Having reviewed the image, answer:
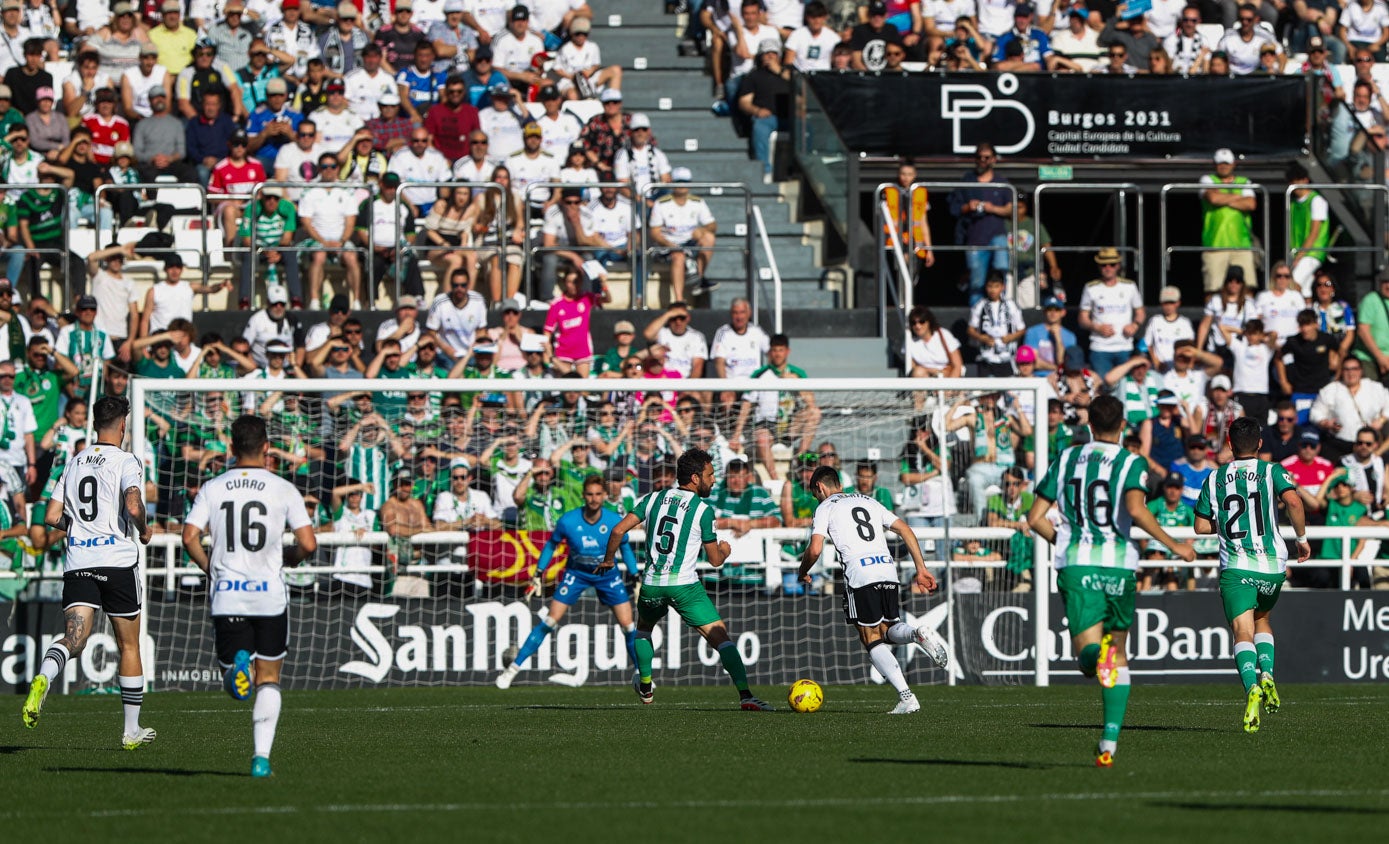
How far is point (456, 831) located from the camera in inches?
340

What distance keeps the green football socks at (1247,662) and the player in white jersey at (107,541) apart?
6.89 m

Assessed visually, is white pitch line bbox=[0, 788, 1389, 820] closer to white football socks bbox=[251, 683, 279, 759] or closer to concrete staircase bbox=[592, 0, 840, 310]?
white football socks bbox=[251, 683, 279, 759]

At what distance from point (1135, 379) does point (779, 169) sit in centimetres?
529

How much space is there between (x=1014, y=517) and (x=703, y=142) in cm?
727

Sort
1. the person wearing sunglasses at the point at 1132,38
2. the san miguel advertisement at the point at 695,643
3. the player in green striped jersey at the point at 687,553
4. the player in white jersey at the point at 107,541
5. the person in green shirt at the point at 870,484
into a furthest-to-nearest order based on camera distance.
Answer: the person wearing sunglasses at the point at 1132,38
the san miguel advertisement at the point at 695,643
the person in green shirt at the point at 870,484
the player in green striped jersey at the point at 687,553
the player in white jersey at the point at 107,541

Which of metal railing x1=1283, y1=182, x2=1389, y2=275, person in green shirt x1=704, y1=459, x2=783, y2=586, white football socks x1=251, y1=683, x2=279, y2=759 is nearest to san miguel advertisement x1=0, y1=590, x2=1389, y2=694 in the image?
person in green shirt x1=704, y1=459, x2=783, y2=586

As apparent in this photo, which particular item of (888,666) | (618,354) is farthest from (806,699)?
(618,354)

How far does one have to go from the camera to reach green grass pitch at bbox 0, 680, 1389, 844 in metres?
8.76

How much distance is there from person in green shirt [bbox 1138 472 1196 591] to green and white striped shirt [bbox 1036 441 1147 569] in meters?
9.97

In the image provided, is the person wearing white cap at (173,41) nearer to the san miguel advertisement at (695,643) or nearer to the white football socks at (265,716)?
the san miguel advertisement at (695,643)

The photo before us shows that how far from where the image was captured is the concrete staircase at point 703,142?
24484 mm

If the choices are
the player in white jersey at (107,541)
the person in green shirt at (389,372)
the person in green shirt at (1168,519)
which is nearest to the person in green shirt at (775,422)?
the person in green shirt at (389,372)

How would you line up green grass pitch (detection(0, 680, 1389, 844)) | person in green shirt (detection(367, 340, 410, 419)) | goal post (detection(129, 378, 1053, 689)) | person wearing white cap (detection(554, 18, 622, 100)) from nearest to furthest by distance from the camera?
green grass pitch (detection(0, 680, 1389, 844))
goal post (detection(129, 378, 1053, 689))
person in green shirt (detection(367, 340, 410, 419))
person wearing white cap (detection(554, 18, 622, 100))

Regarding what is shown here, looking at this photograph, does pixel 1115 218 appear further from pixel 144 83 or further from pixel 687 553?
pixel 144 83
